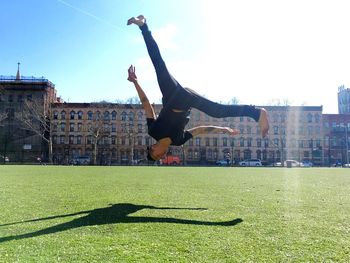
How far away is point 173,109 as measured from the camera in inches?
299

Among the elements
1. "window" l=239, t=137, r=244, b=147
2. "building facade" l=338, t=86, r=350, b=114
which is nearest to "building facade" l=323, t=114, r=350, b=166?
"building facade" l=338, t=86, r=350, b=114

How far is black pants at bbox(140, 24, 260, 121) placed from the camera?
24.0ft

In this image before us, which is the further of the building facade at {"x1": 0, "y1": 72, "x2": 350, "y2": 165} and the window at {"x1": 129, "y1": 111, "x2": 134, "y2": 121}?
the window at {"x1": 129, "y1": 111, "x2": 134, "y2": 121}

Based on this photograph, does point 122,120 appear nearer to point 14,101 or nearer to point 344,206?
point 14,101

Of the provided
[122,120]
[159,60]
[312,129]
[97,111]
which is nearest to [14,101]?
[97,111]

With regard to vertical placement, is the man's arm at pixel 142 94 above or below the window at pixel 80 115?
below

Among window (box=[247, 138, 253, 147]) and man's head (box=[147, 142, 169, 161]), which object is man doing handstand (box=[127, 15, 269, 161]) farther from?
window (box=[247, 138, 253, 147])

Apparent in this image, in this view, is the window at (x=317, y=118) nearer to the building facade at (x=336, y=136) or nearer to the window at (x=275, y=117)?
the building facade at (x=336, y=136)

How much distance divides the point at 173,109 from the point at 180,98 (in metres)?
0.28

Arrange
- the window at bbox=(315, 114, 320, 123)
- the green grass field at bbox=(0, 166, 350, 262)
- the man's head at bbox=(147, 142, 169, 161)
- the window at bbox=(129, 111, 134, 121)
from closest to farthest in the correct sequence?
1. the green grass field at bbox=(0, 166, 350, 262)
2. the man's head at bbox=(147, 142, 169, 161)
3. the window at bbox=(129, 111, 134, 121)
4. the window at bbox=(315, 114, 320, 123)

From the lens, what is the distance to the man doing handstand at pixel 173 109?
733 centimetres

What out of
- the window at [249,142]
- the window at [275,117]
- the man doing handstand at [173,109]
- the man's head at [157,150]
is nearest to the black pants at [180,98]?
the man doing handstand at [173,109]

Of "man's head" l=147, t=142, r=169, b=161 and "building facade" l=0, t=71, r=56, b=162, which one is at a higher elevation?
"building facade" l=0, t=71, r=56, b=162

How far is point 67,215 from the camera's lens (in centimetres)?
638
